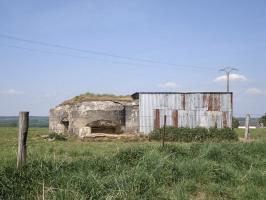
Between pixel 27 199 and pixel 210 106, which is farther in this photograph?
pixel 210 106

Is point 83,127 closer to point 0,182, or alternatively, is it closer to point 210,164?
point 210,164

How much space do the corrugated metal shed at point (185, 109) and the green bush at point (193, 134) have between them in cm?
101

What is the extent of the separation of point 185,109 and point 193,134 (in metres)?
2.30

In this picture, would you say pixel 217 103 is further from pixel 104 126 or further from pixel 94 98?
pixel 94 98

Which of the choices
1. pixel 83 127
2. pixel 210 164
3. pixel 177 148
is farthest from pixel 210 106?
pixel 210 164

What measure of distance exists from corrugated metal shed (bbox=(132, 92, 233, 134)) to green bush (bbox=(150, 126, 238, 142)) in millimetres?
1006

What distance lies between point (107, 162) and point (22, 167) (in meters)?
2.00

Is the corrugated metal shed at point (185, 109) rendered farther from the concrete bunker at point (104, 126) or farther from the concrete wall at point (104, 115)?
the concrete bunker at point (104, 126)

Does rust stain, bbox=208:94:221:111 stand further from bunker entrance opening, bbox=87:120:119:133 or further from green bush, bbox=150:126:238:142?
bunker entrance opening, bbox=87:120:119:133

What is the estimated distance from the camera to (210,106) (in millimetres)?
27422

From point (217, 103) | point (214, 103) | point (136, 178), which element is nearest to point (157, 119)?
point (214, 103)

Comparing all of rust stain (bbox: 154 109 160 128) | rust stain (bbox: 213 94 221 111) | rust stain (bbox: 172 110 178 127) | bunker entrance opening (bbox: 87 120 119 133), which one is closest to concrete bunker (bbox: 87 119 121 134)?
bunker entrance opening (bbox: 87 120 119 133)

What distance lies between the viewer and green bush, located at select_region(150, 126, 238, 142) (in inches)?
995

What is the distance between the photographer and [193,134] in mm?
25656
